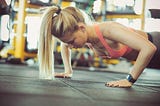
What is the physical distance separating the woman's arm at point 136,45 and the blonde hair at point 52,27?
6.6 inches

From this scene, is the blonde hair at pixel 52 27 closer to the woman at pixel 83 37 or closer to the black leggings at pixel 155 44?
the woman at pixel 83 37

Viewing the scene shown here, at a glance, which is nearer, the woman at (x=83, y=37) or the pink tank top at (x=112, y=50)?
the woman at (x=83, y=37)

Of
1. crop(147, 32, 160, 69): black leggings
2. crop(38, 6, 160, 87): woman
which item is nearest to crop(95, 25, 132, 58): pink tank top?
crop(38, 6, 160, 87): woman

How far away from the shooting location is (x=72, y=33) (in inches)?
49.8

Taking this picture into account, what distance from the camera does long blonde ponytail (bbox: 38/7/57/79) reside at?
Answer: 126 cm

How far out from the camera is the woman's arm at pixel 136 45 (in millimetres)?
1240

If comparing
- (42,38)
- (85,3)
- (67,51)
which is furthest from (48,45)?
(85,3)

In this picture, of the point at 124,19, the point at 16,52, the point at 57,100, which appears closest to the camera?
the point at 57,100

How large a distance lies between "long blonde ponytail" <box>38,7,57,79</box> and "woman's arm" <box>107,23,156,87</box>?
0.27 metres

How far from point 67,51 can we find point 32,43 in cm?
248

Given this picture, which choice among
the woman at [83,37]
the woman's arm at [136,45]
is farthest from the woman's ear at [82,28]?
the woman's arm at [136,45]

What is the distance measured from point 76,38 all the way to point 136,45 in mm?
→ 257

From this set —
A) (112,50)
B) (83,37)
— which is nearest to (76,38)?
(83,37)

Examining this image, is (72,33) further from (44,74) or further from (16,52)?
(16,52)
